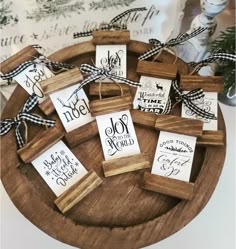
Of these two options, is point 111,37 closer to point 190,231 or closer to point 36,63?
point 36,63

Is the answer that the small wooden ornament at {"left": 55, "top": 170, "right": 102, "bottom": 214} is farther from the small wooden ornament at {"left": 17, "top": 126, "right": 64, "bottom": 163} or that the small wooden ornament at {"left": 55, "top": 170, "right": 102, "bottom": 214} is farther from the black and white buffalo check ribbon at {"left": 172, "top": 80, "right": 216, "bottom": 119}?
the black and white buffalo check ribbon at {"left": 172, "top": 80, "right": 216, "bottom": 119}

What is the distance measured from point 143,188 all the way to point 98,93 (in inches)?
5.9

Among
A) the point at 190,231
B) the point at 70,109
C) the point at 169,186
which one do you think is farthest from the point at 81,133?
the point at 190,231

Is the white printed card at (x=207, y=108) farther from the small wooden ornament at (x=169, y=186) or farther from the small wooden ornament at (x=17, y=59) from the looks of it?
the small wooden ornament at (x=17, y=59)

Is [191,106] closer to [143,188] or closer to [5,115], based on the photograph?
[143,188]

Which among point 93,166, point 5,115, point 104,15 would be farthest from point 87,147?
point 104,15

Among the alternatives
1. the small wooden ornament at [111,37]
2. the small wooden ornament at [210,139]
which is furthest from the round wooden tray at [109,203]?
the small wooden ornament at [111,37]

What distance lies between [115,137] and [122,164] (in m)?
0.04

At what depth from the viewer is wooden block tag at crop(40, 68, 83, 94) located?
56 centimetres

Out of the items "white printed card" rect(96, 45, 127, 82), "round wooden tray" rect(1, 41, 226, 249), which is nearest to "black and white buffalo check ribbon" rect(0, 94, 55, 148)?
"round wooden tray" rect(1, 41, 226, 249)

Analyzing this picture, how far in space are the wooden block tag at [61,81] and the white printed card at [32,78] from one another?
0.03 meters

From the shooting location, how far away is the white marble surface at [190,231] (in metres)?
0.70

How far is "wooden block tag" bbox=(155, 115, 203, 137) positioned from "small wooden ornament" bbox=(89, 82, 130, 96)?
68mm

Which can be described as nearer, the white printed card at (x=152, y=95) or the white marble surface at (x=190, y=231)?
the white printed card at (x=152, y=95)
